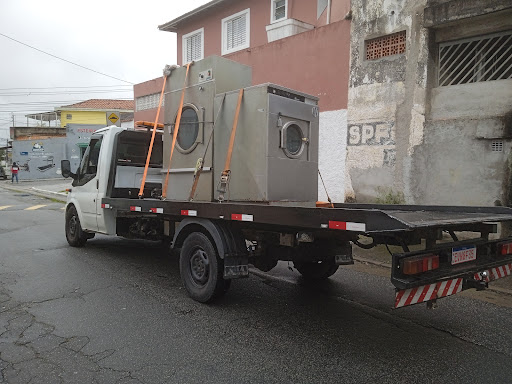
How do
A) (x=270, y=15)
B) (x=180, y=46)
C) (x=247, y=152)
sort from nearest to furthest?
(x=247, y=152), (x=270, y=15), (x=180, y=46)

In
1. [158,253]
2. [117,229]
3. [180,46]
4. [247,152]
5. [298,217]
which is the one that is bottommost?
[158,253]

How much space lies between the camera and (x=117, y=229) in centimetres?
680

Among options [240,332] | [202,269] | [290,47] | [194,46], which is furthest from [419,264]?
[194,46]

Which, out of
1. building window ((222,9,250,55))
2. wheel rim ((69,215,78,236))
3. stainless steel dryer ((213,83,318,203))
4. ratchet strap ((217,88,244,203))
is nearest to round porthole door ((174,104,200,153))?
stainless steel dryer ((213,83,318,203))

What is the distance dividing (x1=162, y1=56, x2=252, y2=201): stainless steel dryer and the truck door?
202cm

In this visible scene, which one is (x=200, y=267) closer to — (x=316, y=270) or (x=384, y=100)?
(x=316, y=270)

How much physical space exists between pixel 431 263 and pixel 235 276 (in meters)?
1.94

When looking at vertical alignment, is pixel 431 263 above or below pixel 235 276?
above

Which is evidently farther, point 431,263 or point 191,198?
point 191,198

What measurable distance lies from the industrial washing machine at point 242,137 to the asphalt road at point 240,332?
1300mm

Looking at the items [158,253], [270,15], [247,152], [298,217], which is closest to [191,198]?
[247,152]

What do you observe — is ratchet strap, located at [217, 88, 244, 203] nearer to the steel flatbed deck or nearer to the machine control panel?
the steel flatbed deck

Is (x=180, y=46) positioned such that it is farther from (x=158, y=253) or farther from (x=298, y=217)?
(x=298, y=217)

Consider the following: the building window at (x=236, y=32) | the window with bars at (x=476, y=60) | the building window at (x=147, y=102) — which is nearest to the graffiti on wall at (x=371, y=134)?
the window with bars at (x=476, y=60)
